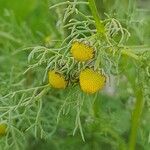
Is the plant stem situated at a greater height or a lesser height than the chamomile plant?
lesser

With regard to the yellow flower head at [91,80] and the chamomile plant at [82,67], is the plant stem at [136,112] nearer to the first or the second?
the chamomile plant at [82,67]

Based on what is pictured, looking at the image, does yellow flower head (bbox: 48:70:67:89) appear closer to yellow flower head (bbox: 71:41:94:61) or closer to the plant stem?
yellow flower head (bbox: 71:41:94:61)

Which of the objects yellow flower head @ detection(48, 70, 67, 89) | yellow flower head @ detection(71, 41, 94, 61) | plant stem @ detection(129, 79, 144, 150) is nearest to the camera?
yellow flower head @ detection(71, 41, 94, 61)

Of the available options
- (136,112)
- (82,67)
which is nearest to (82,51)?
(82,67)

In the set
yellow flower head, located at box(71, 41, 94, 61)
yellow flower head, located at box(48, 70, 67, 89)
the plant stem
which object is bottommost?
the plant stem

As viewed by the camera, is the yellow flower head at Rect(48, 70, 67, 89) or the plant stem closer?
the yellow flower head at Rect(48, 70, 67, 89)

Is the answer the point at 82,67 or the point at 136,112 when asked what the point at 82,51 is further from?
the point at 136,112

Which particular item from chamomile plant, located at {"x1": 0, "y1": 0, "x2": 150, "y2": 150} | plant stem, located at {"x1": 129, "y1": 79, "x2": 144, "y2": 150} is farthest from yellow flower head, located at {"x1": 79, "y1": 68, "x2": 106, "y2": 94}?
plant stem, located at {"x1": 129, "y1": 79, "x2": 144, "y2": 150}
